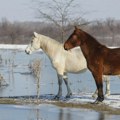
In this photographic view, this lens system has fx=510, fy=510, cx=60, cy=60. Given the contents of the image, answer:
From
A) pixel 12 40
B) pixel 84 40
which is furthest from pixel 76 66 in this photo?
pixel 12 40

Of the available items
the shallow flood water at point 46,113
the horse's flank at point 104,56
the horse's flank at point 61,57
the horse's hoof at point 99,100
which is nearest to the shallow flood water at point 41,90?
the shallow flood water at point 46,113

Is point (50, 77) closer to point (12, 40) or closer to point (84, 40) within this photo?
point (84, 40)

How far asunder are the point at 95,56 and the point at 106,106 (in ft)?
4.54

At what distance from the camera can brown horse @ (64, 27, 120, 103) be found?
13547 mm

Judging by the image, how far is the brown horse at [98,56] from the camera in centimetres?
1355

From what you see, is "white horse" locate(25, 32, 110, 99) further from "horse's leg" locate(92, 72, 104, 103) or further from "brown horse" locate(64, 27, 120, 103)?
"horse's leg" locate(92, 72, 104, 103)

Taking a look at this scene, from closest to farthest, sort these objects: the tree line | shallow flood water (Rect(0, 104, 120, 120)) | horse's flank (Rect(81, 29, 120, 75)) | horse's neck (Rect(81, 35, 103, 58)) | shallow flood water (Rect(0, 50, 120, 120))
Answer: shallow flood water (Rect(0, 104, 120, 120)), shallow flood water (Rect(0, 50, 120, 120)), horse's flank (Rect(81, 29, 120, 75)), horse's neck (Rect(81, 35, 103, 58)), the tree line

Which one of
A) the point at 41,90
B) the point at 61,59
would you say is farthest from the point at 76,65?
the point at 41,90

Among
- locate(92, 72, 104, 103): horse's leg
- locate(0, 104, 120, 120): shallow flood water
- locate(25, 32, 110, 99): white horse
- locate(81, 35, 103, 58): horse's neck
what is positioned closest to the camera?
locate(0, 104, 120, 120): shallow flood water

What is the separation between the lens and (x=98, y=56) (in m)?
13.6

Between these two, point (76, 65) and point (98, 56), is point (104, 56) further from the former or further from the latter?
point (76, 65)

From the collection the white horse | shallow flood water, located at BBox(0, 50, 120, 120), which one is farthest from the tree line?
the white horse

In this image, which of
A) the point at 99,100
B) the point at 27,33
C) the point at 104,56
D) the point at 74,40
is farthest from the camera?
the point at 27,33

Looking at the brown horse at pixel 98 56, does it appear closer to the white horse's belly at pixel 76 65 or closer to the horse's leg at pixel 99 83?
the horse's leg at pixel 99 83
